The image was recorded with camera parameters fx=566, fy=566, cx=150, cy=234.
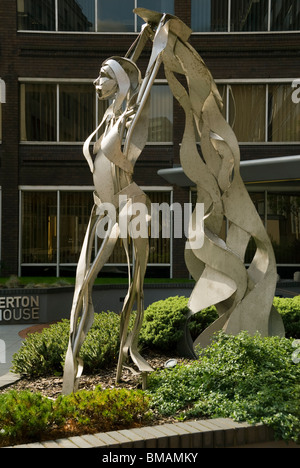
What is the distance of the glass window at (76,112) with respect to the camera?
19.1 metres

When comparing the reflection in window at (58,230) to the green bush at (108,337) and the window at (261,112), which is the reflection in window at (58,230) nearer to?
the window at (261,112)

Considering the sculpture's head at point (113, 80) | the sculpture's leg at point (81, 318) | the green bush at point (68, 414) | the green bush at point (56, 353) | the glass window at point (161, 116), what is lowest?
the green bush at point (56, 353)

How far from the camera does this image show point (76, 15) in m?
19.1

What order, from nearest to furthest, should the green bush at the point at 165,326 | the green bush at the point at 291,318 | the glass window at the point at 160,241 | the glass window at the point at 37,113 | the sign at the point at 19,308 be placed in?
the green bush at the point at 165,326 < the green bush at the point at 291,318 < the sign at the point at 19,308 < the glass window at the point at 160,241 < the glass window at the point at 37,113

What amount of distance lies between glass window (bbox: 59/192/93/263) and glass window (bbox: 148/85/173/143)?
→ 9.93 ft

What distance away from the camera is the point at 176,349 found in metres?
7.91

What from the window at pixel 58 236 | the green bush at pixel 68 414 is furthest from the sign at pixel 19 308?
the green bush at pixel 68 414

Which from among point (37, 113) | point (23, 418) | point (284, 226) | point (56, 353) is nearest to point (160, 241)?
point (284, 226)

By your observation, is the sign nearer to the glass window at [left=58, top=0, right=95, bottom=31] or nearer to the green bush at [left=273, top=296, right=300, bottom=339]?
the green bush at [left=273, top=296, right=300, bottom=339]

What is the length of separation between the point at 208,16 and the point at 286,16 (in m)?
2.58

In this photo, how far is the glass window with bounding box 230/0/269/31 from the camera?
18.9 metres

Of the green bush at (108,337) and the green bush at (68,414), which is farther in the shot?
the green bush at (108,337)

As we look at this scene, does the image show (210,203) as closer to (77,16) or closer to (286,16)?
(286,16)

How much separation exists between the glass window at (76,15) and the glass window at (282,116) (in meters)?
6.48
